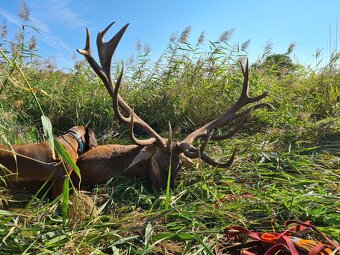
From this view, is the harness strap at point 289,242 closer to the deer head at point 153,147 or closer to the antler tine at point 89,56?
the deer head at point 153,147

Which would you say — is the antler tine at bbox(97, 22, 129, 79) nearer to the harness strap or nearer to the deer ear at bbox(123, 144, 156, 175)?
the deer ear at bbox(123, 144, 156, 175)

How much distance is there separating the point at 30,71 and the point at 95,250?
4356 mm

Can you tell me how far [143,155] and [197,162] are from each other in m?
0.56

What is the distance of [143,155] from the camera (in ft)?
12.3

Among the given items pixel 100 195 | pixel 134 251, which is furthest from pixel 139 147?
pixel 134 251

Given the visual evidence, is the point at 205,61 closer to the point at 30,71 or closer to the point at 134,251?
the point at 30,71

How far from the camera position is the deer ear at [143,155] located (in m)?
3.68


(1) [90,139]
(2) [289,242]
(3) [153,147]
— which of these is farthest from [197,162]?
(2) [289,242]

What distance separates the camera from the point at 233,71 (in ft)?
19.7

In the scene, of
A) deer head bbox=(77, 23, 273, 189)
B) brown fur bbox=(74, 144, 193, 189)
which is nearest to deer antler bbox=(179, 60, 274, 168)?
deer head bbox=(77, 23, 273, 189)

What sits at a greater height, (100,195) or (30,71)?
(30,71)

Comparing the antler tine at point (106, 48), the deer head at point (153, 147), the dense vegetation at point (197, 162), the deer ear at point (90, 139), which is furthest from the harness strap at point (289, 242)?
the antler tine at point (106, 48)

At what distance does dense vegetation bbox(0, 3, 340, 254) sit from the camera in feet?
7.61

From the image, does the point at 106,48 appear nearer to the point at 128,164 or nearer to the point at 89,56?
the point at 89,56
